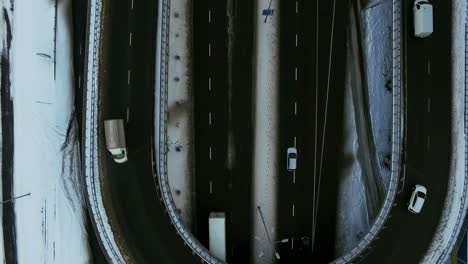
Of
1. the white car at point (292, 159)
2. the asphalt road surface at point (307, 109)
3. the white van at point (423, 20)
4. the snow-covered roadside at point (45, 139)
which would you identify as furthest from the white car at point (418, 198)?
the snow-covered roadside at point (45, 139)

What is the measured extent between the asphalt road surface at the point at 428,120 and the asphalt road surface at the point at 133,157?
14755 mm

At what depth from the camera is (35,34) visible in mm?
22594

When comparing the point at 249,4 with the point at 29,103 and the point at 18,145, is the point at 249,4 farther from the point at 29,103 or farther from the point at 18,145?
the point at 18,145

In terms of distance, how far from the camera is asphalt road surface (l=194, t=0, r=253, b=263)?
22.1 meters

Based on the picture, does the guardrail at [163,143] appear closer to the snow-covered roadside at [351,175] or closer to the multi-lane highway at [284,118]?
the multi-lane highway at [284,118]

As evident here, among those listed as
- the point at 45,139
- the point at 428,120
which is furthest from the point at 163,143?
the point at 428,120

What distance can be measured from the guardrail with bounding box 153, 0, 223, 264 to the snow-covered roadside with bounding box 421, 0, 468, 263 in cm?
1432

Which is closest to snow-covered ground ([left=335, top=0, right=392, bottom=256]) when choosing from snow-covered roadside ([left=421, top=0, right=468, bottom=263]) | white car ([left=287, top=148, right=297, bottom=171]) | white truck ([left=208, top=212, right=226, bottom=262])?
white car ([left=287, top=148, right=297, bottom=171])

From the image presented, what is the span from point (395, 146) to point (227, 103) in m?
11.6

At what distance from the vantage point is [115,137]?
60.0 ft

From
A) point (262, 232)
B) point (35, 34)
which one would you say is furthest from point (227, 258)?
point (35, 34)

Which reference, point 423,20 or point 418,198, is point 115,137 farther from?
point 423,20

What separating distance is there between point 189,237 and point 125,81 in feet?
35.8

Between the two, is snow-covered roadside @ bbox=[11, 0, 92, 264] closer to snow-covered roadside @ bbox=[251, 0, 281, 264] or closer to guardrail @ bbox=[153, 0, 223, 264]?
guardrail @ bbox=[153, 0, 223, 264]
